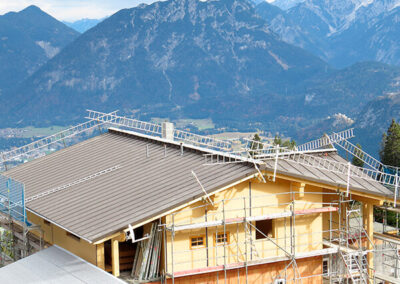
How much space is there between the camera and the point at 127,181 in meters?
29.6

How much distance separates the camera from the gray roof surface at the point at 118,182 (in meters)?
25.0

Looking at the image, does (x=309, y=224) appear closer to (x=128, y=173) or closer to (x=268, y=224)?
(x=268, y=224)

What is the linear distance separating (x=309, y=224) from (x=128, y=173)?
31.0 feet

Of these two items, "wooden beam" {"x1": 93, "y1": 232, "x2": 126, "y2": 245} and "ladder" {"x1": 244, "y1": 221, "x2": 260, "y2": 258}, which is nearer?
"wooden beam" {"x1": 93, "y1": 232, "x2": 126, "y2": 245}

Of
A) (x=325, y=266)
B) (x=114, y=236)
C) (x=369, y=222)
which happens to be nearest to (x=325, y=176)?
(x=369, y=222)

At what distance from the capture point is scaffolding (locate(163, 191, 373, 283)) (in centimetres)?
2552

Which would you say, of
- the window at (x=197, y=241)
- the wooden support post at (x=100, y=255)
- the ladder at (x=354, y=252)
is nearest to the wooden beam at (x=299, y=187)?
the ladder at (x=354, y=252)

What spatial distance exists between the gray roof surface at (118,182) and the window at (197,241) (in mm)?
2131

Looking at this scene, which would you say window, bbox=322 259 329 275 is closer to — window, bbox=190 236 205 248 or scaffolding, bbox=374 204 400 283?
scaffolding, bbox=374 204 400 283

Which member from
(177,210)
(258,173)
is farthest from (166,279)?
(258,173)

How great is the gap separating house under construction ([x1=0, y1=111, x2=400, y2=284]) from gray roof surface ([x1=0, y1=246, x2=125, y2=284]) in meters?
0.92

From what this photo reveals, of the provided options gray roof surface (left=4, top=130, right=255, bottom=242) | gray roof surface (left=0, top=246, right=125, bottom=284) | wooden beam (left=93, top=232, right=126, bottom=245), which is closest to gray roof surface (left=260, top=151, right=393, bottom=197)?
gray roof surface (left=4, top=130, right=255, bottom=242)

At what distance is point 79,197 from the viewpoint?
95.1ft

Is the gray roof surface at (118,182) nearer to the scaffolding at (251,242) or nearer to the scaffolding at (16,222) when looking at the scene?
the scaffolding at (16,222)
